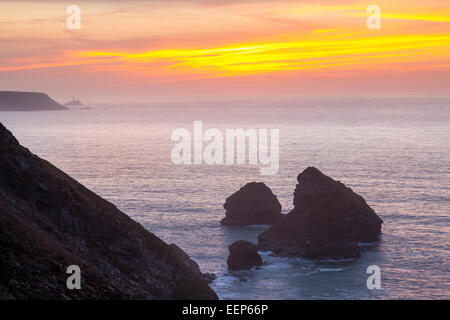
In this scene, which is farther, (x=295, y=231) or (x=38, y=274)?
(x=295, y=231)

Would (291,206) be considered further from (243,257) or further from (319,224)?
(243,257)

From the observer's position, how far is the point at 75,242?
40.5 m

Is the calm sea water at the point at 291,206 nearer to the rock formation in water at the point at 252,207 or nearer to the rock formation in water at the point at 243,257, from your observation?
the rock formation in water at the point at 243,257

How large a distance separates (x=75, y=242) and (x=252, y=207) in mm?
52354

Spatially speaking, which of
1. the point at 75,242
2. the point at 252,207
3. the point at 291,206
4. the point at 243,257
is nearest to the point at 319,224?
the point at 243,257

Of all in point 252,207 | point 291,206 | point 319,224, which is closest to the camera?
point 319,224

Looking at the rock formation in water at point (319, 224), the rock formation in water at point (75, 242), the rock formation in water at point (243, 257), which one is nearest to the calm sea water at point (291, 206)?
the rock formation in water at point (243, 257)

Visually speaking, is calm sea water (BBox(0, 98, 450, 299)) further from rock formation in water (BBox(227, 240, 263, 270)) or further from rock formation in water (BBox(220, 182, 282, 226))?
rock formation in water (BBox(220, 182, 282, 226))

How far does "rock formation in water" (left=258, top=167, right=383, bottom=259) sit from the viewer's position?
71500mm

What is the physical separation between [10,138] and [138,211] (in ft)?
173

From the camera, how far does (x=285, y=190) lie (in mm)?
116875
